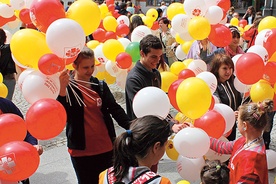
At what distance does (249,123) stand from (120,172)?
1.20 meters

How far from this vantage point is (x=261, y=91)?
3508 millimetres

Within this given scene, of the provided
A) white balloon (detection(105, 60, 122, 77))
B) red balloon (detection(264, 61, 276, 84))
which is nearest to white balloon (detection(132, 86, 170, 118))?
red balloon (detection(264, 61, 276, 84))

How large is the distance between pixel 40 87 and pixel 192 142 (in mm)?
1220

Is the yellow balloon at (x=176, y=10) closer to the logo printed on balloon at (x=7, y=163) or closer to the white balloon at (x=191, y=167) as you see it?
the white balloon at (x=191, y=167)

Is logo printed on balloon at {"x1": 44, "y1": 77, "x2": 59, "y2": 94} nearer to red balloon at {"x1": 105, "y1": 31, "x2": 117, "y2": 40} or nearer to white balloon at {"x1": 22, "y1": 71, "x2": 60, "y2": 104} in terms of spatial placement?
white balloon at {"x1": 22, "y1": 71, "x2": 60, "y2": 104}

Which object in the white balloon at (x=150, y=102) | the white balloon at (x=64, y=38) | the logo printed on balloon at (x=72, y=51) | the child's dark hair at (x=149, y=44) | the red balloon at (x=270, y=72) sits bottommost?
the red balloon at (x=270, y=72)

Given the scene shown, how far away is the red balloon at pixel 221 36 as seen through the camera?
14.6ft

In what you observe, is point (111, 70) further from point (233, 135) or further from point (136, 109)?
point (136, 109)

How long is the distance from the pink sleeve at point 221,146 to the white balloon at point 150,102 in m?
0.52

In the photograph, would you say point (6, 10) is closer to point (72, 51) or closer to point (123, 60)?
point (123, 60)

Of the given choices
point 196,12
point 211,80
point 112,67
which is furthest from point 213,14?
point 112,67

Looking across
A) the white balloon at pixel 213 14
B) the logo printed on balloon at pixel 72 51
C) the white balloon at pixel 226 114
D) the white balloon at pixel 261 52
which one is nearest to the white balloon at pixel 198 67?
the white balloon at pixel 213 14

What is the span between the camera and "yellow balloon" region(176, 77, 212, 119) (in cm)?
294

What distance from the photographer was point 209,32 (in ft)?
15.0
